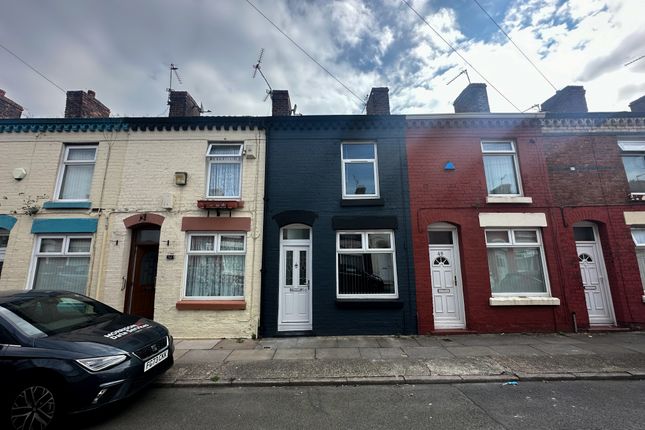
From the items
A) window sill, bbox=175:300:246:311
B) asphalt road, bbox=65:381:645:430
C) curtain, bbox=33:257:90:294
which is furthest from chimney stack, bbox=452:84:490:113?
curtain, bbox=33:257:90:294

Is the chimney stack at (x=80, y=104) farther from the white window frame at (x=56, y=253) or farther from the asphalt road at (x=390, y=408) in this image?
the asphalt road at (x=390, y=408)

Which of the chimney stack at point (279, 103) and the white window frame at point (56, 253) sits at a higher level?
the chimney stack at point (279, 103)

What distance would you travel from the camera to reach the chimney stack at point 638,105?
8.87 m

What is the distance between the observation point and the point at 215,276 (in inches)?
300

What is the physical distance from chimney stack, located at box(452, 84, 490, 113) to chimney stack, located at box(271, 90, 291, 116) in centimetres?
583

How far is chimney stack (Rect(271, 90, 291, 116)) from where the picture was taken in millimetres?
8680

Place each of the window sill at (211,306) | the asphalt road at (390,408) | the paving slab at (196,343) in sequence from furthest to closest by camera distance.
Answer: the window sill at (211,306) < the paving slab at (196,343) < the asphalt road at (390,408)

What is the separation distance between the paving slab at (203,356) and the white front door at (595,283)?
32.0 feet

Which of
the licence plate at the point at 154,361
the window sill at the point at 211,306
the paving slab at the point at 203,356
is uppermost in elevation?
the window sill at the point at 211,306

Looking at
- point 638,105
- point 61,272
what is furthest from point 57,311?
point 638,105

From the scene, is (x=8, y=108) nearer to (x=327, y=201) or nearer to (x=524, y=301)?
(x=327, y=201)

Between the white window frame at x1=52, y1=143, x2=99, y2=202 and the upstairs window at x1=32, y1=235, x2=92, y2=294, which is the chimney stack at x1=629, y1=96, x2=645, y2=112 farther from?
the upstairs window at x1=32, y1=235, x2=92, y2=294

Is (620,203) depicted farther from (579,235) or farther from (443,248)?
(443,248)

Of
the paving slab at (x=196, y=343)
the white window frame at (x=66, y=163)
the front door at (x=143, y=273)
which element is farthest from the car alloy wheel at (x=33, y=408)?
the white window frame at (x=66, y=163)
